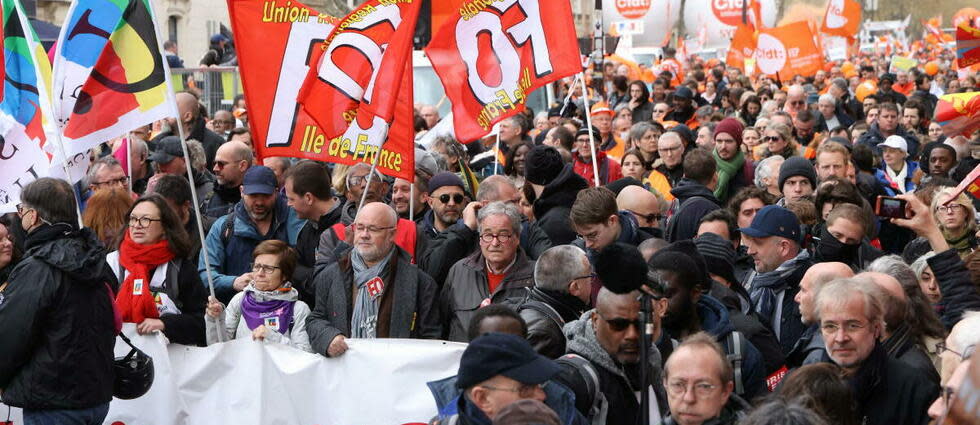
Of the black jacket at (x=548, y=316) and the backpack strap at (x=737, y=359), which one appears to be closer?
the backpack strap at (x=737, y=359)

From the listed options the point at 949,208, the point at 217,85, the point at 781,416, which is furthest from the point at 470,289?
the point at 217,85

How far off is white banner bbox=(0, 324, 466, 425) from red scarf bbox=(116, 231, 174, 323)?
9 cm

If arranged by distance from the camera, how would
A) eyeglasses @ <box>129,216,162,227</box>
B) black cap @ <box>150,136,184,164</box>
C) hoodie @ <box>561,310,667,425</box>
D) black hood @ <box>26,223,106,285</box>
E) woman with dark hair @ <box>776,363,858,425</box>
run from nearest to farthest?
woman with dark hair @ <box>776,363,858,425</box> → hoodie @ <box>561,310,667,425</box> → black hood @ <box>26,223,106,285</box> → eyeglasses @ <box>129,216,162,227</box> → black cap @ <box>150,136,184,164</box>

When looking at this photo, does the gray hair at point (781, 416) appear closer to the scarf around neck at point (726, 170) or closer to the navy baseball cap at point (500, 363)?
the navy baseball cap at point (500, 363)

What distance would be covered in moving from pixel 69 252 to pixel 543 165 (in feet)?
10.5

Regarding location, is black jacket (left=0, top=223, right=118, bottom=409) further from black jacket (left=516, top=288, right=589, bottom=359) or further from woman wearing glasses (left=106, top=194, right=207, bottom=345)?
black jacket (left=516, top=288, right=589, bottom=359)

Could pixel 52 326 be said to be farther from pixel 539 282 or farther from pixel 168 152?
pixel 168 152

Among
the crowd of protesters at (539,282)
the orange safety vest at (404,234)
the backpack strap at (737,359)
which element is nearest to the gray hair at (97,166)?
the crowd of protesters at (539,282)

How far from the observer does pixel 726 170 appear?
399 inches

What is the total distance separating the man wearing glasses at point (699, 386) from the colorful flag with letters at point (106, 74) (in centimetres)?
389

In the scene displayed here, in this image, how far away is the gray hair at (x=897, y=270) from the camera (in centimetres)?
554

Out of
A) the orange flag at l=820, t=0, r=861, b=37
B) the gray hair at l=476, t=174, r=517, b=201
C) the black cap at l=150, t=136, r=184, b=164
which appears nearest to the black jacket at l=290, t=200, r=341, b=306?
the gray hair at l=476, t=174, r=517, b=201

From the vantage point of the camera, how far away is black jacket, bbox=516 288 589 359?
515cm

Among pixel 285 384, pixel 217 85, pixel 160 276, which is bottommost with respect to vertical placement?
pixel 285 384
